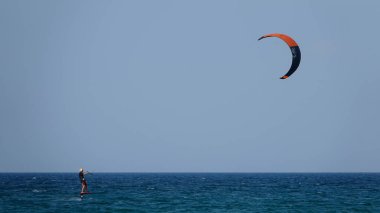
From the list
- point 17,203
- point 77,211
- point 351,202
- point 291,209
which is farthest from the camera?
point 351,202

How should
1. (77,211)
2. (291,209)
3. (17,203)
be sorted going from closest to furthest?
(77,211)
(291,209)
(17,203)

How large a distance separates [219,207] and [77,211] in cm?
1067

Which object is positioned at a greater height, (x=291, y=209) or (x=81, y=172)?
(x=81, y=172)

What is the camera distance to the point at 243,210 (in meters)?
43.8

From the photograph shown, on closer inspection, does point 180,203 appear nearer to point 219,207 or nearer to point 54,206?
point 219,207

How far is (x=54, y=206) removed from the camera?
45.5 meters

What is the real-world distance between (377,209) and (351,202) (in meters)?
6.99

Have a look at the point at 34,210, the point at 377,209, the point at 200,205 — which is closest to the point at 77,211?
the point at 34,210

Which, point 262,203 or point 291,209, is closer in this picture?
point 291,209

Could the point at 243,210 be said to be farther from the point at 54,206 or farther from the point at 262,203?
the point at 54,206

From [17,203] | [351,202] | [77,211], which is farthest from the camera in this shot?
[351,202]

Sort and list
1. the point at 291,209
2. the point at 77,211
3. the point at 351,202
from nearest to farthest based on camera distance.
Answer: the point at 77,211 → the point at 291,209 → the point at 351,202

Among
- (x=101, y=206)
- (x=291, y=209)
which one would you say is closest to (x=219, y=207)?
(x=291, y=209)

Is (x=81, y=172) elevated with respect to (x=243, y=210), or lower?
elevated
